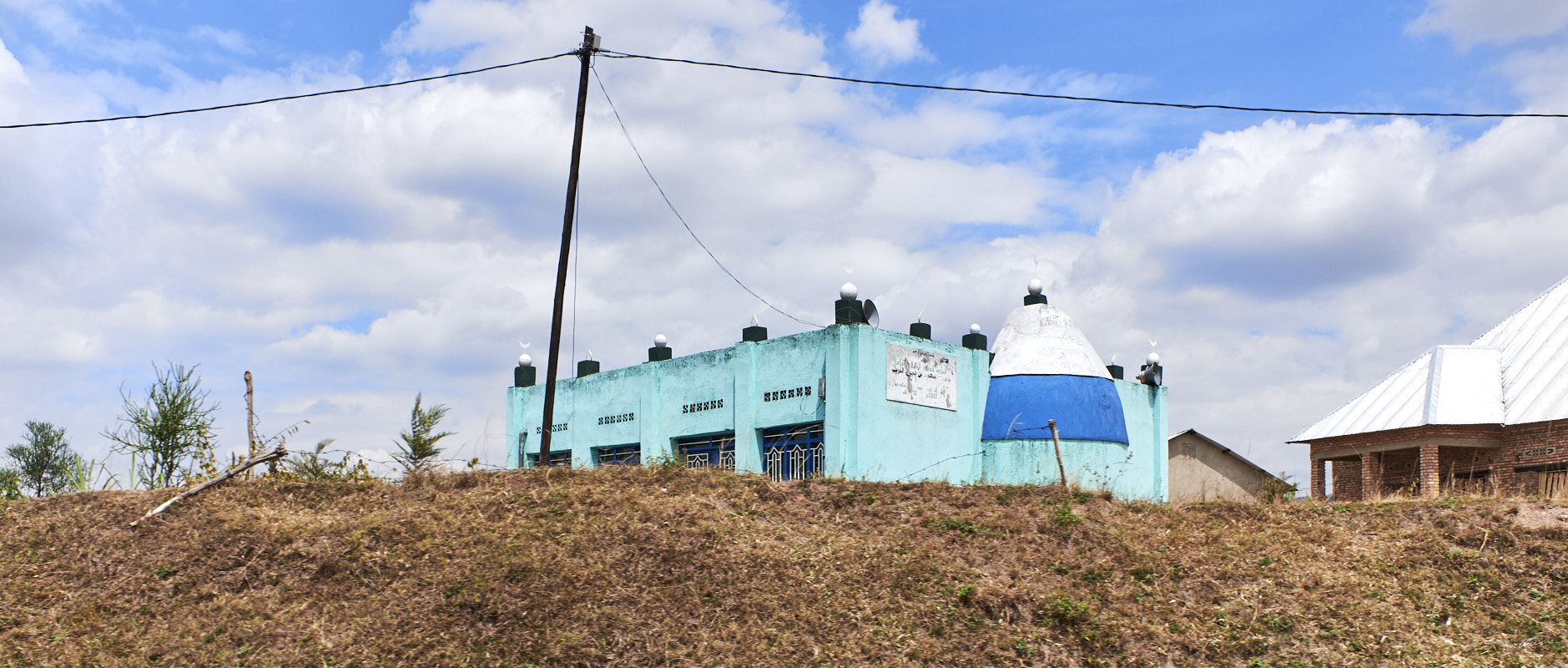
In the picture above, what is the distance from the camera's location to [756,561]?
1249 centimetres

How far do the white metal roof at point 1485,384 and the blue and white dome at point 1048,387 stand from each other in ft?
17.1

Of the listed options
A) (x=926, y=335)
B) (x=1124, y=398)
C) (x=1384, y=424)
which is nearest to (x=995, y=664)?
(x=926, y=335)

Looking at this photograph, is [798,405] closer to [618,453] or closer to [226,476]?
[618,453]

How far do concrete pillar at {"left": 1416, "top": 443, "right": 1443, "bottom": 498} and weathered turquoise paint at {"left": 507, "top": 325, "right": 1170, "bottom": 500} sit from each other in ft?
18.8

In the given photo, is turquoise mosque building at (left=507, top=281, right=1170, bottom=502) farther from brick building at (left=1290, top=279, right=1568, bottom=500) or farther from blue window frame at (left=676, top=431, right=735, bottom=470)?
brick building at (left=1290, top=279, right=1568, bottom=500)

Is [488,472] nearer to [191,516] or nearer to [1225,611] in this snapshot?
[191,516]

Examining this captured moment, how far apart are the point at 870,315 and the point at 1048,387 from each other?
5.03 metres

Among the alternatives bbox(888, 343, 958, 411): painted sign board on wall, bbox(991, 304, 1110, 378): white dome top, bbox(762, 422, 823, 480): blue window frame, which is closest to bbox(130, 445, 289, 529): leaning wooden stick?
bbox(762, 422, 823, 480): blue window frame

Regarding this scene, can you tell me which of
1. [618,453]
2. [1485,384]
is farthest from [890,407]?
[1485,384]

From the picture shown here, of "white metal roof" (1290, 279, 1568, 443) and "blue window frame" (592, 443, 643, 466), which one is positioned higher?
"white metal roof" (1290, 279, 1568, 443)

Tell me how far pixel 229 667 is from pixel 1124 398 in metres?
Answer: 24.7

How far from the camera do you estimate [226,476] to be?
48.3ft

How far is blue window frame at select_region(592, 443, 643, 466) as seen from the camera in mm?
30031

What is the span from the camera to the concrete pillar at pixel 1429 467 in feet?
Answer: 80.4
